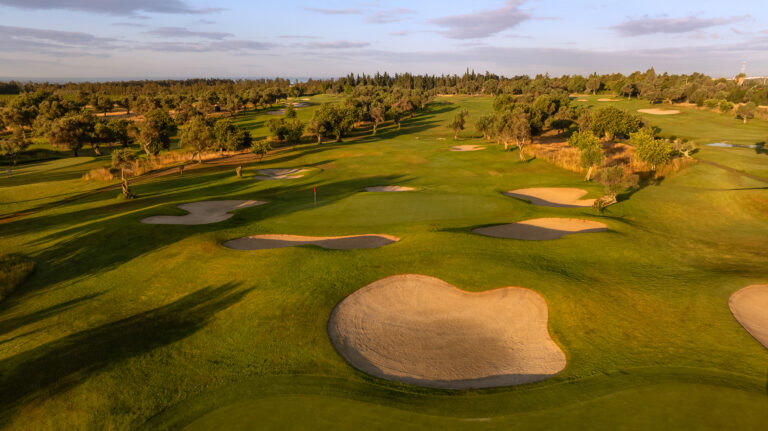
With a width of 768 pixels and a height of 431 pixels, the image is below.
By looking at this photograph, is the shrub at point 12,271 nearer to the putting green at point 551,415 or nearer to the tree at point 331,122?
the putting green at point 551,415

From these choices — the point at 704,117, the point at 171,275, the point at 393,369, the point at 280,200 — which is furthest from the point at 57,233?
the point at 704,117

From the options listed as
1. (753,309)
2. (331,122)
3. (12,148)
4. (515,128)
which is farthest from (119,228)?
(331,122)

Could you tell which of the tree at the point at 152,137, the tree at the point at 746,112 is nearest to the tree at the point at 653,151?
the tree at the point at 746,112

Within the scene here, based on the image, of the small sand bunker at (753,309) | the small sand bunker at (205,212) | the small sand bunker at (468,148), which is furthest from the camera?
the small sand bunker at (468,148)

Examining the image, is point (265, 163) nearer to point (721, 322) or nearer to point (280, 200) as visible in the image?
point (280, 200)

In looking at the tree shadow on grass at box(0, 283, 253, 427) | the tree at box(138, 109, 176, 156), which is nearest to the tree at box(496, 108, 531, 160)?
the tree shadow on grass at box(0, 283, 253, 427)

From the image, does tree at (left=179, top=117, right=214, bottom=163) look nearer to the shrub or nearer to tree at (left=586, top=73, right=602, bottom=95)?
the shrub
